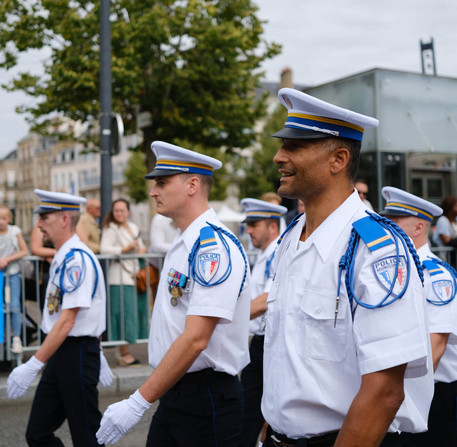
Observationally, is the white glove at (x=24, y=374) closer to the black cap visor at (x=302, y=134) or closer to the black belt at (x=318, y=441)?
the black belt at (x=318, y=441)

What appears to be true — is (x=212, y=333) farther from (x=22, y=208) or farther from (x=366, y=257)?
(x=22, y=208)

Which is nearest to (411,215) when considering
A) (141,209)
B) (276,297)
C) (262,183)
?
(276,297)

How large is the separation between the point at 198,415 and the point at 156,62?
1930 centimetres

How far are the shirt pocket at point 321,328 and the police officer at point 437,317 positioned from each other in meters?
1.50

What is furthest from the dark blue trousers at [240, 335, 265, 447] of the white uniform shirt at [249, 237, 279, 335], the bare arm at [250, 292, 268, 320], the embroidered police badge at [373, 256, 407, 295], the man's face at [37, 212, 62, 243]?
the embroidered police badge at [373, 256, 407, 295]

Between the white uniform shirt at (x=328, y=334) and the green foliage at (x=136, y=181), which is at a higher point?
the green foliage at (x=136, y=181)

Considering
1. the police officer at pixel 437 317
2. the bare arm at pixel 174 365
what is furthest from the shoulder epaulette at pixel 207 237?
the police officer at pixel 437 317

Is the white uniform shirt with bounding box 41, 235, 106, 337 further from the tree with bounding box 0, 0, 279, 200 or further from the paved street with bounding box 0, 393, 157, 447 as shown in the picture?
the tree with bounding box 0, 0, 279, 200

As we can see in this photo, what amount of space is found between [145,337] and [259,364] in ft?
12.4

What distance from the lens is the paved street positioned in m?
5.77

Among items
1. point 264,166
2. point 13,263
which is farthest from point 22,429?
point 264,166

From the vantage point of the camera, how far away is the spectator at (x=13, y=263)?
25.8 ft

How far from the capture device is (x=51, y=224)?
4629 millimetres

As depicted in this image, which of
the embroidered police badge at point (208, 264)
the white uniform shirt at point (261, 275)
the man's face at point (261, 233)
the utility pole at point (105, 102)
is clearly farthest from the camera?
the utility pole at point (105, 102)
